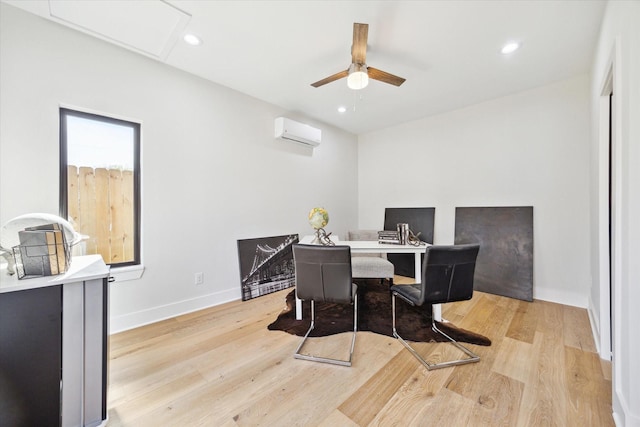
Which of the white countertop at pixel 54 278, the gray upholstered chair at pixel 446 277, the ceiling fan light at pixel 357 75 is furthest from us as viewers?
the ceiling fan light at pixel 357 75

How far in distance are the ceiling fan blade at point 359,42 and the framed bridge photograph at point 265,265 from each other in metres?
2.47

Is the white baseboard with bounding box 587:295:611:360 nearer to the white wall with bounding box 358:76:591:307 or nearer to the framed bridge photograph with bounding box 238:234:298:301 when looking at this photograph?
the white wall with bounding box 358:76:591:307

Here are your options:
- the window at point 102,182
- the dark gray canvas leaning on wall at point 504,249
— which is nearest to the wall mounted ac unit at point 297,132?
the window at point 102,182

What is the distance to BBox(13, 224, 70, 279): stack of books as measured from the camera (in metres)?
1.20

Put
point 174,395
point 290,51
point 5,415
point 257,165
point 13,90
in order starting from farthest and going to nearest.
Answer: point 257,165 < point 290,51 < point 13,90 < point 174,395 < point 5,415

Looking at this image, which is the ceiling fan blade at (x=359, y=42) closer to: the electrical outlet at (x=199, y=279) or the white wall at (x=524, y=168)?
the white wall at (x=524, y=168)

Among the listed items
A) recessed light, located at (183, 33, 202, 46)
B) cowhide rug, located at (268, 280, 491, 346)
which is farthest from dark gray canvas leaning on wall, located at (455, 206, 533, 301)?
recessed light, located at (183, 33, 202, 46)

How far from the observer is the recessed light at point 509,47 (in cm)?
227

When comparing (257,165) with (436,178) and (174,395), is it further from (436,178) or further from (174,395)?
(436,178)

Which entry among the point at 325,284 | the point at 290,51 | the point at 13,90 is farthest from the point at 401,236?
the point at 13,90

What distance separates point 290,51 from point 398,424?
119 inches

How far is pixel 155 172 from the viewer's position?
99.9 inches

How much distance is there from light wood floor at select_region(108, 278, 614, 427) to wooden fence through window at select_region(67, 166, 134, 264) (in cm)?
82

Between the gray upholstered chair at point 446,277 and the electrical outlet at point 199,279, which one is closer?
the gray upholstered chair at point 446,277
